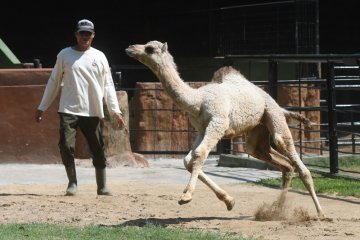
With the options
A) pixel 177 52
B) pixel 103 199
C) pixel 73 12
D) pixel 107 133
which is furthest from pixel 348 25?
pixel 103 199

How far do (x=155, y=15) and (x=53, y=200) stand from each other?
1081 centimetres

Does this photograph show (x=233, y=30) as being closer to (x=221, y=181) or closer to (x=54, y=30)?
(x=54, y=30)

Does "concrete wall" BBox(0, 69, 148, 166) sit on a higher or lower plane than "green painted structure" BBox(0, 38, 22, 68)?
lower

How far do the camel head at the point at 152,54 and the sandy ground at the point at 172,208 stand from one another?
1.48 m

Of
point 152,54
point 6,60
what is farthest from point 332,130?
point 6,60

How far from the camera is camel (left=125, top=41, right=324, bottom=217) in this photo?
9141 mm

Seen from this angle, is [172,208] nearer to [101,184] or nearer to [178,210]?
[178,210]

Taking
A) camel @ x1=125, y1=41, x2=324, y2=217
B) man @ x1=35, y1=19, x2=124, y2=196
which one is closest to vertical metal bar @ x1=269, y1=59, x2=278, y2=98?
man @ x1=35, y1=19, x2=124, y2=196

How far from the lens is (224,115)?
9.23 m

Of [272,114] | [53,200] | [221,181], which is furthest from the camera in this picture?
[221,181]

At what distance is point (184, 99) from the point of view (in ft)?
30.5

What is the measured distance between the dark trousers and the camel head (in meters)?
1.73

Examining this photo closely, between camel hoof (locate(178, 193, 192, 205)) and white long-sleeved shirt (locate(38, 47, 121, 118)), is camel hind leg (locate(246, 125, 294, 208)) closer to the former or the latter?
white long-sleeved shirt (locate(38, 47, 121, 118))

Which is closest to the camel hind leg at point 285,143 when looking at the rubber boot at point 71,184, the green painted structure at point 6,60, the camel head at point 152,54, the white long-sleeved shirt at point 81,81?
the camel head at point 152,54
